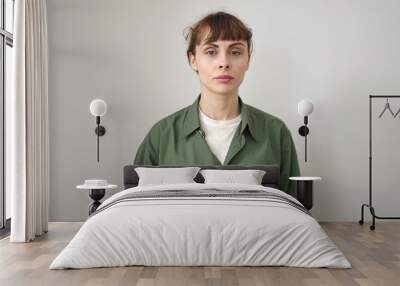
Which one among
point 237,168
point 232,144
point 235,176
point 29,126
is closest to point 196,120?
point 232,144

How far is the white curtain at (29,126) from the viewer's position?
5.64 metres

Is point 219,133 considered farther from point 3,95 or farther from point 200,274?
point 200,274

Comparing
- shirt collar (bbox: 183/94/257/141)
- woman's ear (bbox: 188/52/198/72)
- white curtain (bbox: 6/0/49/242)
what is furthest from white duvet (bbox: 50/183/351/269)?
woman's ear (bbox: 188/52/198/72)

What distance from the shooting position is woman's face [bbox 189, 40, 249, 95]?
6703 mm

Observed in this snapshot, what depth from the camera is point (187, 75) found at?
23.2 feet

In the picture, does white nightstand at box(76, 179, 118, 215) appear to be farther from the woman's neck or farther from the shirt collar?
the woman's neck

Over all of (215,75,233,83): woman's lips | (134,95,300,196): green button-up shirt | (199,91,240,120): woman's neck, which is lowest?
(134,95,300,196): green button-up shirt

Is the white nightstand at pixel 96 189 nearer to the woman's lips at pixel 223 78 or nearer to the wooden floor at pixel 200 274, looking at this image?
the wooden floor at pixel 200 274

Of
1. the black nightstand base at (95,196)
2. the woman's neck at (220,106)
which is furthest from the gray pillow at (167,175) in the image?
the woman's neck at (220,106)

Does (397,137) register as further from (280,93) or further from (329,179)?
(280,93)

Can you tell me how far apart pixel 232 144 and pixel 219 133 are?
0.20m

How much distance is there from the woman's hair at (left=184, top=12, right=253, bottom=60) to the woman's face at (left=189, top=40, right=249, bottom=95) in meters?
0.08

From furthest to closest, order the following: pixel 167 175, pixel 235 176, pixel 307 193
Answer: pixel 307 193
pixel 167 175
pixel 235 176

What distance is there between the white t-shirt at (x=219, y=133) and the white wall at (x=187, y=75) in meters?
0.42
